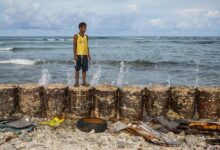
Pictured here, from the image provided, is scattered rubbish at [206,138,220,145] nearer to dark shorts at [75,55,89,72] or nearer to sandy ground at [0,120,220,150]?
sandy ground at [0,120,220,150]

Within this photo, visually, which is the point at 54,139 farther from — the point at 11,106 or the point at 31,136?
the point at 11,106

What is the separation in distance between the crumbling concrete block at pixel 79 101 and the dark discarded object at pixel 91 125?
48 cm

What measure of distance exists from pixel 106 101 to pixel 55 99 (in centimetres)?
121

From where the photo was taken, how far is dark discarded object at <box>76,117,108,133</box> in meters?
6.85

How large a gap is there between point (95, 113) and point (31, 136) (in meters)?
1.75

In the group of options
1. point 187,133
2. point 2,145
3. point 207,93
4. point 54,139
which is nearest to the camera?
point 2,145

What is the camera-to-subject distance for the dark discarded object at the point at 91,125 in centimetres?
685

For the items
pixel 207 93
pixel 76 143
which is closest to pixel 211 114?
pixel 207 93

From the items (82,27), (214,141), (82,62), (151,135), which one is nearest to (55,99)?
(82,62)

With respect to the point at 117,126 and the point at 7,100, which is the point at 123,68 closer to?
the point at 7,100

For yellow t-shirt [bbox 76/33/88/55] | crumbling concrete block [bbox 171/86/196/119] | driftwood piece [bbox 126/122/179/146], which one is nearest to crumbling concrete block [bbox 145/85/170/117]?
crumbling concrete block [bbox 171/86/196/119]

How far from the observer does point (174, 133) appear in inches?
275

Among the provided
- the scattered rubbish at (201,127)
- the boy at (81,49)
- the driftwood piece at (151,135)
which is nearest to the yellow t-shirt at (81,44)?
the boy at (81,49)

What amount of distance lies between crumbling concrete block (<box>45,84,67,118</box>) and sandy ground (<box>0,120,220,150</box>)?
732 mm
